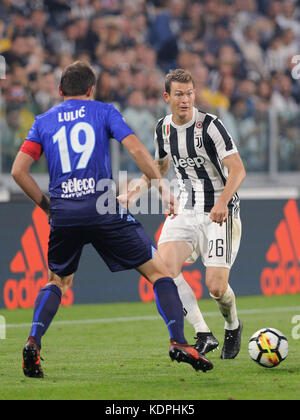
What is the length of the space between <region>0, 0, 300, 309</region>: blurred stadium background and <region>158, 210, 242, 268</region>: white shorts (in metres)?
4.30

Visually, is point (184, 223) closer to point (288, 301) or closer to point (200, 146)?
point (200, 146)

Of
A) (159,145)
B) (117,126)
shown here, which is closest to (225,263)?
(159,145)

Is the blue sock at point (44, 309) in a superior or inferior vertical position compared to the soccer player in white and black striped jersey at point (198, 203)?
inferior

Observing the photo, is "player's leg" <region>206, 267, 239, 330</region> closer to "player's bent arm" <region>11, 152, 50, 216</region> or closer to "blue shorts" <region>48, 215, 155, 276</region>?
"blue shorts" <region>48, 215, 155, 276</region>

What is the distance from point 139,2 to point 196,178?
28.4 ft

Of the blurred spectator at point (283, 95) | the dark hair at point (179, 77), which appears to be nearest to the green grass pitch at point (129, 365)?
the dark hair at point (179, 77)

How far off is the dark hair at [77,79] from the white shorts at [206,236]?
1873mm

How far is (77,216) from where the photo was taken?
20.4 feet

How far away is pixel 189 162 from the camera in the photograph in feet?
25.4

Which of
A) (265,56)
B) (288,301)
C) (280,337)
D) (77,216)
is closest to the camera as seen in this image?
(77,216)

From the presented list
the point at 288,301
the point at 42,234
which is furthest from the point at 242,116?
the point at 42,234

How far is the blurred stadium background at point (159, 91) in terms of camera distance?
11867mm

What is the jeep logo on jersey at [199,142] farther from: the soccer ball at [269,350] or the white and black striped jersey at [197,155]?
the soccer ball at [269,350]

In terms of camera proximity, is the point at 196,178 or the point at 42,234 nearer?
the point at 196,178
